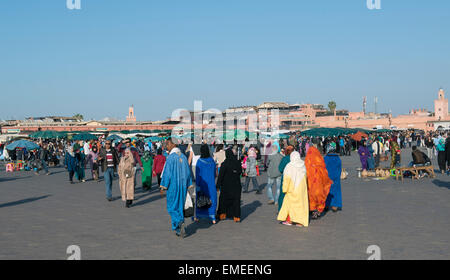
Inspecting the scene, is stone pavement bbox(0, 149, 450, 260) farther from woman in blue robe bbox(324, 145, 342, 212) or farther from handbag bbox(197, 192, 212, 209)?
handbag bbox(197, 192, 212, 209)

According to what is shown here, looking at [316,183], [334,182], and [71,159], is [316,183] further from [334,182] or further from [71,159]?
[71,159]

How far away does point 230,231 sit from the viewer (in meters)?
8.09

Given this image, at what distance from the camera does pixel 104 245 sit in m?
6.91

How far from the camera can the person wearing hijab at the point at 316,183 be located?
9289 millimetres

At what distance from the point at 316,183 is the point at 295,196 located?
37.4 inches

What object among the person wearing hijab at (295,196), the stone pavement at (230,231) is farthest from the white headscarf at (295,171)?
the stone pavement at (230,231)

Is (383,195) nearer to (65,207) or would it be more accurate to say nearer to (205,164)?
(205,164)

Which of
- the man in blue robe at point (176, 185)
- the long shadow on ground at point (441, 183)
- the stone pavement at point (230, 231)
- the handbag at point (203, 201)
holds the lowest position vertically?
the long shadow on ground at point (441, 183)

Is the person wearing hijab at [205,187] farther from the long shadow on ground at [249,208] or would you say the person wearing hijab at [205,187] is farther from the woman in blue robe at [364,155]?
the woman in blue robe at [364,155]

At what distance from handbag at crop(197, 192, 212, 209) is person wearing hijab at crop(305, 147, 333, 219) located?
2.06 metres

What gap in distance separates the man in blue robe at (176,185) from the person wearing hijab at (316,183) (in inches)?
108

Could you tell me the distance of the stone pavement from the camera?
635cm
